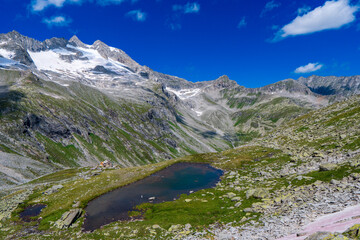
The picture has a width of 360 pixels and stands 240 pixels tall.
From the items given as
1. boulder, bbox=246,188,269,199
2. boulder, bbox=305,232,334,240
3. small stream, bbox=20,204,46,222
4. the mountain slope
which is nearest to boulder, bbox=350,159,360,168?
the mountain slope

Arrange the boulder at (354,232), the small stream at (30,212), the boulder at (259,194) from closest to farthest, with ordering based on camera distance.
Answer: the boulder at (354,232) → the boulder at (259,194) → the small stream at (30,212)

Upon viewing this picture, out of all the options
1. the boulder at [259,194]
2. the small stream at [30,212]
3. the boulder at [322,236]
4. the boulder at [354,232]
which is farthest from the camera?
the small stream at [30,212]

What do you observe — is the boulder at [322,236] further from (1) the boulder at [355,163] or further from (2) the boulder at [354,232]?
(1) the boulder at [355,163]

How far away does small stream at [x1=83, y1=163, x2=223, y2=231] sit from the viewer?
49938 millimetres

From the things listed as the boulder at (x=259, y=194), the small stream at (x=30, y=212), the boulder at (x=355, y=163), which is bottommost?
the boulder at (x=259, y=194)

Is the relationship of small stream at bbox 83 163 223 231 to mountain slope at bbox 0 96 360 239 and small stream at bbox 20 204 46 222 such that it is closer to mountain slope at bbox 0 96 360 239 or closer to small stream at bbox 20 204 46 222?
mountain slope at bbox 0 96 360 239

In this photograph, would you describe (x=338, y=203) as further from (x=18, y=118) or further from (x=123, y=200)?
(x=18, y=118)

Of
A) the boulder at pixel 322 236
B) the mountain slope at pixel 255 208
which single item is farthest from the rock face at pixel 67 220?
the boulder at pixel 322 236

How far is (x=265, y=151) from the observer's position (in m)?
93.0

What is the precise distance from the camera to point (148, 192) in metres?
67.1

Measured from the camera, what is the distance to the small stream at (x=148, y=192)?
49938 millimetres

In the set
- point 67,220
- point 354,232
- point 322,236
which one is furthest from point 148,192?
point 354,232

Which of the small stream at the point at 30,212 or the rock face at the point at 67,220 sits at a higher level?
the small stream at the point at 30,212

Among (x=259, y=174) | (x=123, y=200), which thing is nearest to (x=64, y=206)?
(x=123, y=200)
